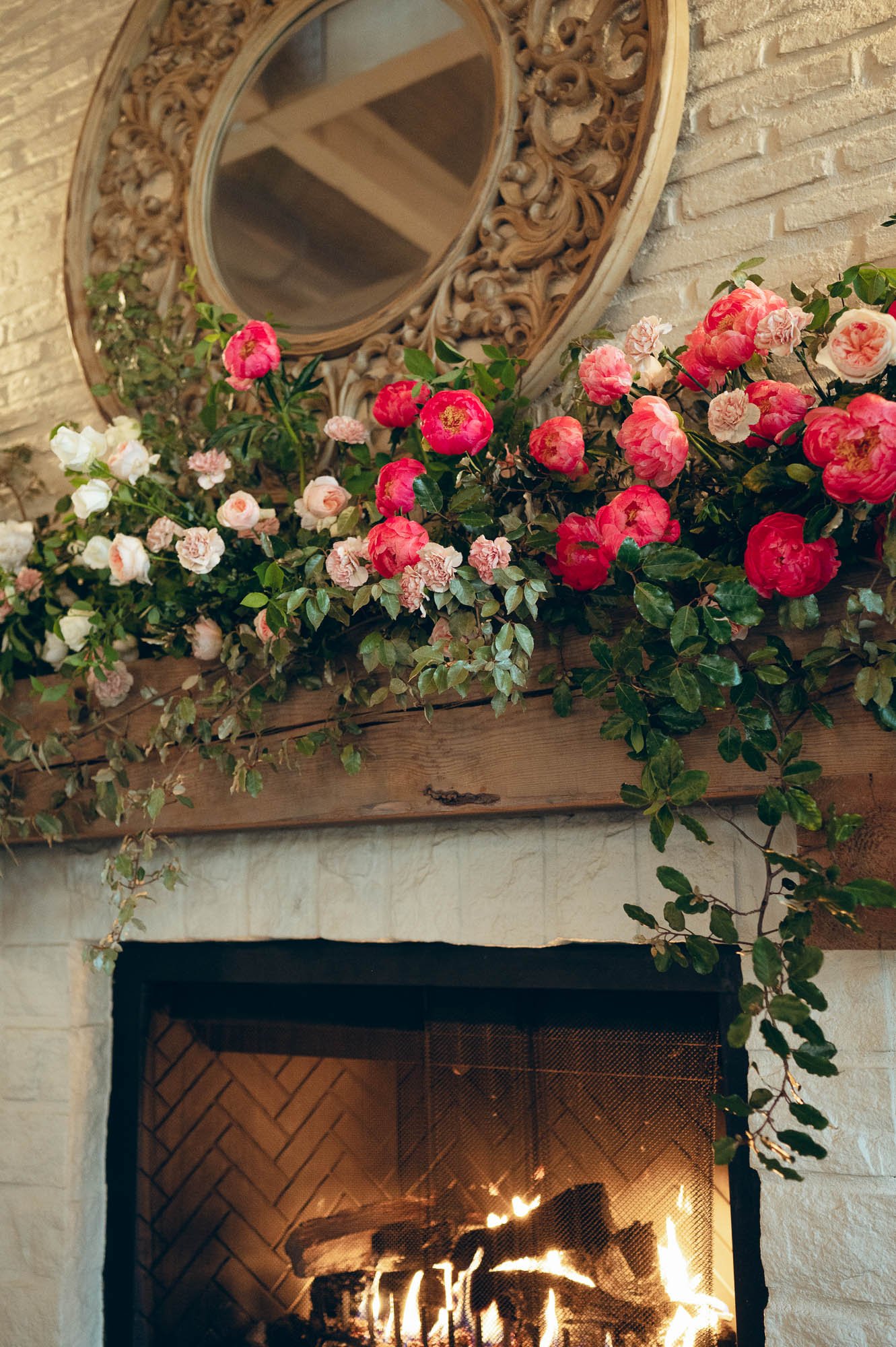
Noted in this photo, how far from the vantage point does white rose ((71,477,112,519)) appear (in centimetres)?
131

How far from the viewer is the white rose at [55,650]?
154cm

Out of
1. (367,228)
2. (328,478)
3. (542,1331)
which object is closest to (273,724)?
(328,478)

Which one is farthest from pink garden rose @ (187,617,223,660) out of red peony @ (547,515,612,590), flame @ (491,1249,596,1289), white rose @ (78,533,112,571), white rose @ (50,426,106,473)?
flame @ (491,1249,596,1289)

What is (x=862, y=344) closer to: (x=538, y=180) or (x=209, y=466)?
(x=538, y=180)

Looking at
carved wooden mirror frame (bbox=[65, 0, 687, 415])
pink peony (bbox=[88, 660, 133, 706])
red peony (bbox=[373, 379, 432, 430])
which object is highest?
carved wooden mirror frame (bbox=[65, 0, 687, 415])

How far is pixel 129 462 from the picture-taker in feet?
4.45

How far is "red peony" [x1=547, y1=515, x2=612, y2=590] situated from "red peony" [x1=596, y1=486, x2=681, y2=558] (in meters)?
0.03

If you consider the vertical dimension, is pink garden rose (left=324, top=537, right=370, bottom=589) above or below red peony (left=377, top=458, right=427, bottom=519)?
below

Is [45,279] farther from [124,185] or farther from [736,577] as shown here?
[736,577]

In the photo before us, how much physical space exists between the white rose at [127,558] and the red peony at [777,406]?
2.50 feet

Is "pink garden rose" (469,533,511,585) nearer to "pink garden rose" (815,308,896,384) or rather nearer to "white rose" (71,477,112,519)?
"pink garden rose" (815,308,896,384)

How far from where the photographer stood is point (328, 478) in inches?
49.8

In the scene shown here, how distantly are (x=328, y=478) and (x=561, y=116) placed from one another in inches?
24.5

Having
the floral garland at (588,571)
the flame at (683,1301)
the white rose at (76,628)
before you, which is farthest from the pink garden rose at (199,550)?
the flame at (683,1301)
